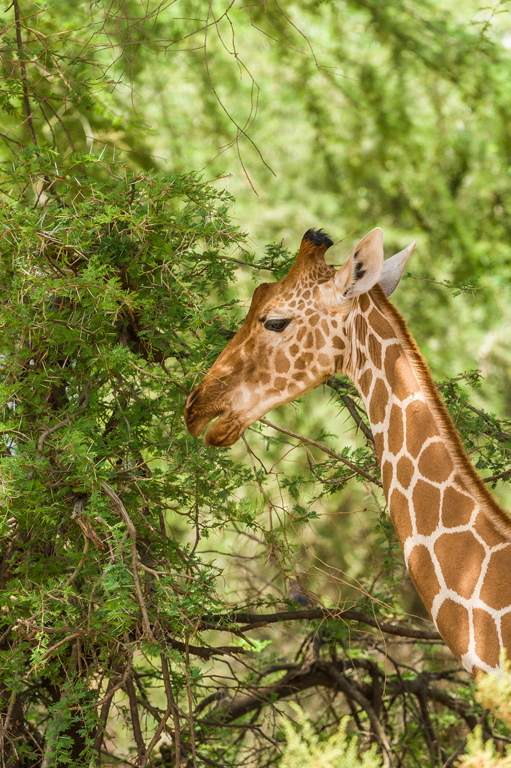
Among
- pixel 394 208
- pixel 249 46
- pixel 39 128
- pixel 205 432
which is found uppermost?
pixel 249 46

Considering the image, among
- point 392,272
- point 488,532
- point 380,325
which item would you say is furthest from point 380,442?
point 392,272

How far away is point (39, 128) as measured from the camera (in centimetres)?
536

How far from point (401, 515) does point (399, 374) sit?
381mm

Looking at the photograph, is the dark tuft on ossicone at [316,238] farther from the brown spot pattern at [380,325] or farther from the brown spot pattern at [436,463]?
the brown spot pattern at [436,463]

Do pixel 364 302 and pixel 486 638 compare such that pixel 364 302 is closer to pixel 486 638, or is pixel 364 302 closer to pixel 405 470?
pixel 405 470

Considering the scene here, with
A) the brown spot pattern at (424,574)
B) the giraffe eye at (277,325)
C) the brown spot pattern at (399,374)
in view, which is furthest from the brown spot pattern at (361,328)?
the brown spot pattern at (424,574)

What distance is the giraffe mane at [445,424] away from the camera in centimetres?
167

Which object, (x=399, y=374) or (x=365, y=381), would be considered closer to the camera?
(x=399, y=374)

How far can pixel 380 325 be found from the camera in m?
2.02

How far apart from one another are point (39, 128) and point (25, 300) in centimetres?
382

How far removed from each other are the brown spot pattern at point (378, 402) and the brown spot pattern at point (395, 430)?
0.13 feet

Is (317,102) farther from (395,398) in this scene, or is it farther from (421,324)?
(395,398)

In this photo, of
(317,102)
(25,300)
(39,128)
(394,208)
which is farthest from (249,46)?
(25,300)

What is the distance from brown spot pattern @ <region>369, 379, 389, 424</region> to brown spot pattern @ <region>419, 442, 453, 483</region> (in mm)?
204
